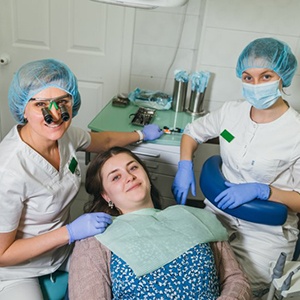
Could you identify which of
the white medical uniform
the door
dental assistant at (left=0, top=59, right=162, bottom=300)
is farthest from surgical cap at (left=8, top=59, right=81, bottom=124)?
the door

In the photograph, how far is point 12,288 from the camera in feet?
4.27

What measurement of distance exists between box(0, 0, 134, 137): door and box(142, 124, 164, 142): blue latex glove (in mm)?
808

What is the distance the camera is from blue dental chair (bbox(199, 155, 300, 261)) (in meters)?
1.39

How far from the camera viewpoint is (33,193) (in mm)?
1262

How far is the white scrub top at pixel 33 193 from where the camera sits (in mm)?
1200

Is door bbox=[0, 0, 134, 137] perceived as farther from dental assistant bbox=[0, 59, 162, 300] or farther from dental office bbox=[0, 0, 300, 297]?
dental assistant bbox=[0, 59, 162, 300]

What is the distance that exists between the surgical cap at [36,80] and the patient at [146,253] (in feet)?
1.32

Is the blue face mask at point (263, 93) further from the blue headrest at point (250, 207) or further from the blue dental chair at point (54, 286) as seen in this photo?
the blue dental chair at point (54, 286)

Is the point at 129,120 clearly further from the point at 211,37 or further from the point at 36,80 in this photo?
the point at 36,80

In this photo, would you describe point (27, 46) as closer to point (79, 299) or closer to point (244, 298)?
point (79, 299)

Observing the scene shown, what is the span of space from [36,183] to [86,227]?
0.24 m

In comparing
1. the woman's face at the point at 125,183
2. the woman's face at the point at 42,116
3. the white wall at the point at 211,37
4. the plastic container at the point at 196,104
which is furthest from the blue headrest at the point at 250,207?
the white wall at the point at 211,37

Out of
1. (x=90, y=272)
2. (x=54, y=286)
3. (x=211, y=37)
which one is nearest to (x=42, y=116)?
(x=90, y=272)

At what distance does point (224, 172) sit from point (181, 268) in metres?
0.60
